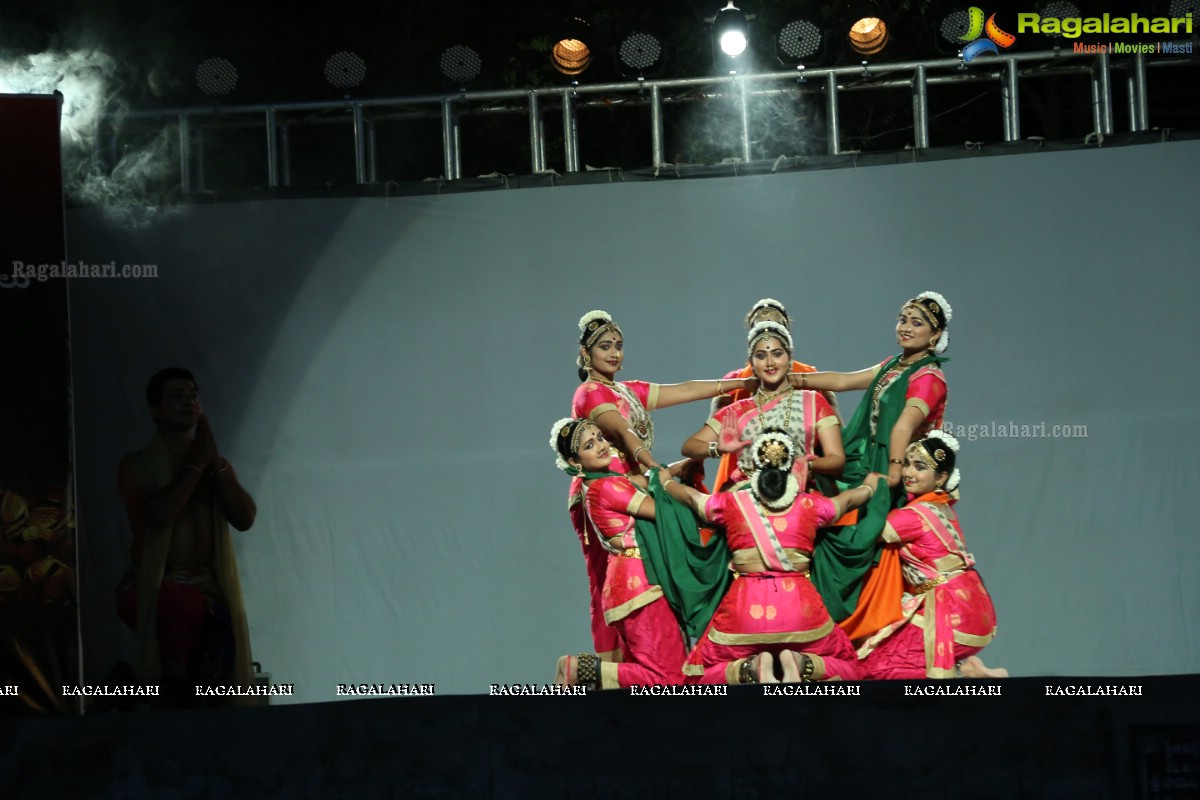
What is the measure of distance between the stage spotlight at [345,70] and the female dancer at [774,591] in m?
2.38

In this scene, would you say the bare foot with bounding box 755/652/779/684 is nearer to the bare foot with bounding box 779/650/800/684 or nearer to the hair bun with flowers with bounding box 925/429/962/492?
the bare foot with bounding box 779/650/800/684

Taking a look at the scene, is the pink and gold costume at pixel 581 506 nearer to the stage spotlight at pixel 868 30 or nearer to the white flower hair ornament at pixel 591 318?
the white flower hair ornament at pixel 591 318

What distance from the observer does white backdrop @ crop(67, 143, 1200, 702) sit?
6.14m

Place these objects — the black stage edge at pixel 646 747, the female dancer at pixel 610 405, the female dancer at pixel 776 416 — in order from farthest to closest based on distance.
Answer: the female dancer at pixel 610 405 → the female dancer at pixel 776 416 → the black stage edge at pixel 646 747

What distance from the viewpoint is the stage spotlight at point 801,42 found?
6.11 meters

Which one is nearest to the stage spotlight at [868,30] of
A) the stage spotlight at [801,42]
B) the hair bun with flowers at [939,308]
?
the stage spotlight at [801,42]

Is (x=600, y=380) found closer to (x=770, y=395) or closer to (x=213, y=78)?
(x=770, y=395)

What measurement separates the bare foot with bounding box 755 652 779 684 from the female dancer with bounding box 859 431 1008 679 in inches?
15.5

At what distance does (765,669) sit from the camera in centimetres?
518

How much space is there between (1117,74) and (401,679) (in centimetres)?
424

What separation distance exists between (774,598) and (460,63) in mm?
2603

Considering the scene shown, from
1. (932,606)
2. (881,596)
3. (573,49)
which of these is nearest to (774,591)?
(881,596)

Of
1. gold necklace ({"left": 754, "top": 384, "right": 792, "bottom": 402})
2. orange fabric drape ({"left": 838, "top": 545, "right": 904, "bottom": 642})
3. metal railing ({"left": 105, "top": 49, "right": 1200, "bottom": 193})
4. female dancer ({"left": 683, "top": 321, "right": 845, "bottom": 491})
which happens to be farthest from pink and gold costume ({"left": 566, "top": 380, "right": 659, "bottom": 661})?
metal railing ({"left": 105, "top": 49, "right": 1200, "bottom": 193})

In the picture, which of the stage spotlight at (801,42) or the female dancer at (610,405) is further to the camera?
the stage spotlight at (801,42)
